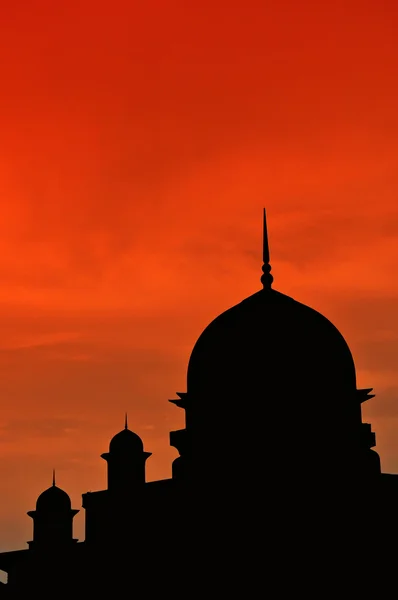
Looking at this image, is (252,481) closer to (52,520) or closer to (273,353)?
(273,353)

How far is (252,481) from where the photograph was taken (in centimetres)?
4278

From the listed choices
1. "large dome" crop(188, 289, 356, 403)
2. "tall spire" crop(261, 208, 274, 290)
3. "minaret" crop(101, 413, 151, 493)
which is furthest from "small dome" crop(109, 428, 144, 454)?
"tall spire" crop(261, 208, 274, 290)

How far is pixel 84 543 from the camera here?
45156 millimetres

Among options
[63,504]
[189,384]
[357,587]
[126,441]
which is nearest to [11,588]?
[63,504]

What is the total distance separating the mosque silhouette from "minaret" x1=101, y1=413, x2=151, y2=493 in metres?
0.67

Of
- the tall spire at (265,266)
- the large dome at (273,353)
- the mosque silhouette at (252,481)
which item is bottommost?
the mosque silhouette at (252,481)

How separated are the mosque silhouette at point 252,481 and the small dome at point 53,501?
2.43 m

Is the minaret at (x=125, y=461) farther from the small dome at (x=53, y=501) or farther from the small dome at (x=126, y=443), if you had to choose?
the small dome at (x=53, y=501)

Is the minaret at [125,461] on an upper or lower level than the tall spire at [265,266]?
lower

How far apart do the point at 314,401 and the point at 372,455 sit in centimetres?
246

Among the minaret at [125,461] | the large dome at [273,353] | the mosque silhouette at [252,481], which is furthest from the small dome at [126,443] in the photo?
the large dome at [273,353]

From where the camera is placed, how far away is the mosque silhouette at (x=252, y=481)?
41844 millimetres

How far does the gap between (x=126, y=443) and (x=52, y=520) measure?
3.67m

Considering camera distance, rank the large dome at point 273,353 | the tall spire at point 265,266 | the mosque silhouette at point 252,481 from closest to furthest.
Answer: the mosque silhouette at point 252,481
the large dome at point 273,353
the tall spire at point 265,266
